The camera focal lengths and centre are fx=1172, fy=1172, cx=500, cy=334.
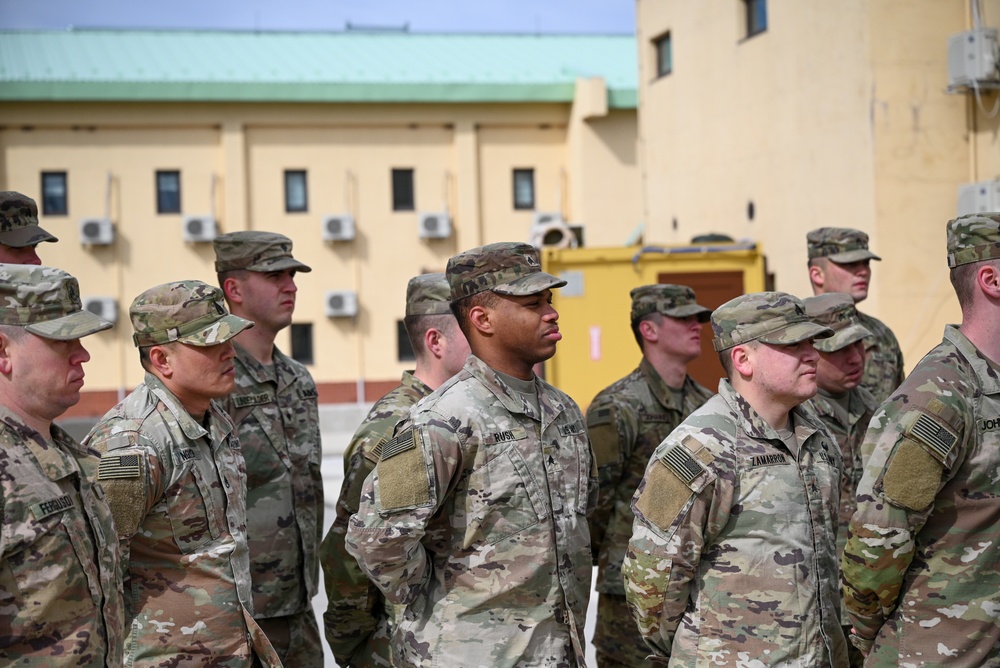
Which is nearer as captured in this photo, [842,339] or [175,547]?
[175,547]

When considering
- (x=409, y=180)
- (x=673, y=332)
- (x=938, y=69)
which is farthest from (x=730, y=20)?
(x=409, y=180)

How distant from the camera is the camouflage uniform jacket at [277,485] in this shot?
491 cm

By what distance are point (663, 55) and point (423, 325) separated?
13.5 m

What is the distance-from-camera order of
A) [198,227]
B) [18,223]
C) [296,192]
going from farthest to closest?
[296,192] → [198,227] → [18,223]

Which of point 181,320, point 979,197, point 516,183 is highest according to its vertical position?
point 516,183

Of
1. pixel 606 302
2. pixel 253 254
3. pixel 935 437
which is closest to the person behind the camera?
pixel 935 437

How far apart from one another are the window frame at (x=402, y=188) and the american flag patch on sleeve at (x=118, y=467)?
22468 mm

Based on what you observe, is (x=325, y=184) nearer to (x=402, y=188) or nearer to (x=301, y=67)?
(x=402, y=188)

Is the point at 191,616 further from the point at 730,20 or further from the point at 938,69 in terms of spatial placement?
the point at 730,20

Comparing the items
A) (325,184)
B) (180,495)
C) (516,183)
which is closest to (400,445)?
(180,495)

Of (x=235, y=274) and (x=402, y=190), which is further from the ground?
(x=402, y=190)

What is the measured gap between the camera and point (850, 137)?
40.7 feet

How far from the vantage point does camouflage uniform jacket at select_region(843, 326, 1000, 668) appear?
3.49m

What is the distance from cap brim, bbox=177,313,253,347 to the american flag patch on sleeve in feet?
1.51
